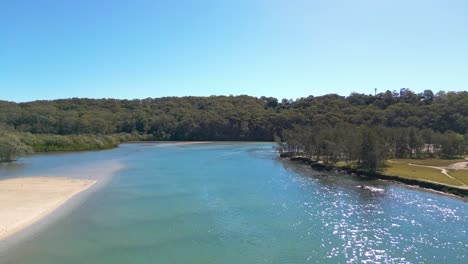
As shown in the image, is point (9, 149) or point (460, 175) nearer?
point (460, 175)

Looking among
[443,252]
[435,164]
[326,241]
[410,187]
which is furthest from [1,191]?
[435,164]

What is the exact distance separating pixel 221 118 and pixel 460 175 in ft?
350

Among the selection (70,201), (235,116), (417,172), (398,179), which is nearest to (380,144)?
(417,172)

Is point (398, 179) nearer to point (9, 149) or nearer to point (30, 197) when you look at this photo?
point (30, 197)

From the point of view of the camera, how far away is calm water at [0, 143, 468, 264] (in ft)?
63.2

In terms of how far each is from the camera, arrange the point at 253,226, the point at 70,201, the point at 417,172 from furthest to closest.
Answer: the point at 417,172
the point at 70,201
the point at 253,226

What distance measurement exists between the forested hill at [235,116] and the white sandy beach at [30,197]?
75259 millimetres

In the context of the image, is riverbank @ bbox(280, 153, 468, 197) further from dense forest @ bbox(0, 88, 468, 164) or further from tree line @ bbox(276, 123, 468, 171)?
dense forest @ bbox(0, 88, 468, 164)

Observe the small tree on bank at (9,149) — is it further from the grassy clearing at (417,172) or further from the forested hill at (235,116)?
the grassy clearing at (417,172)

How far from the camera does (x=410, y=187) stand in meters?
38.6

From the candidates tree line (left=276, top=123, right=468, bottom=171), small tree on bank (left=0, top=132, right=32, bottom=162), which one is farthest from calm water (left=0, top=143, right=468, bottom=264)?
small tree on bank (left=0, top=132, right=32, bottom=162)

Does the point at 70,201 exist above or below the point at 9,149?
below

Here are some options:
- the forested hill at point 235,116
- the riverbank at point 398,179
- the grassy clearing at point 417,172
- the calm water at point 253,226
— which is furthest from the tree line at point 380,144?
the forested hill at point 235,116

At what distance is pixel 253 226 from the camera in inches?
952
